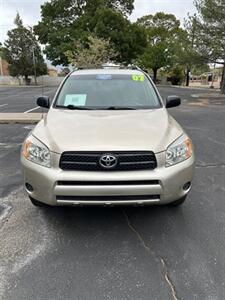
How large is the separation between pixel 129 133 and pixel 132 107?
0.95 m

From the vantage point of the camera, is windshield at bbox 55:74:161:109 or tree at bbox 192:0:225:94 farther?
tree at bbox 192:0:225:94

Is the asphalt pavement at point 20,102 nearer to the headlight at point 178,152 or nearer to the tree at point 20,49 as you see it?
the headlight at point 178,152

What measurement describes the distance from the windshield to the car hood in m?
0.30

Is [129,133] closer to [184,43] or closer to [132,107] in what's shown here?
[132,107]

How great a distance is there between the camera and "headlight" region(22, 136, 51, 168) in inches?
112

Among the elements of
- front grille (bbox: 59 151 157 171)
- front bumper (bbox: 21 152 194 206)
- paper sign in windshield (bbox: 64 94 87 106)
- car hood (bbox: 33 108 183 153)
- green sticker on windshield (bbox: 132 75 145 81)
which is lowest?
front bumper (bbox: 21 152 194 206)

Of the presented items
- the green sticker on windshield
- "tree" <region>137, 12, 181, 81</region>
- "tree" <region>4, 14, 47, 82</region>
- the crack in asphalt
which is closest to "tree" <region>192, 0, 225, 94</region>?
the green sticker on windshield

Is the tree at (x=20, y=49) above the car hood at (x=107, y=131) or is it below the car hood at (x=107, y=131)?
above

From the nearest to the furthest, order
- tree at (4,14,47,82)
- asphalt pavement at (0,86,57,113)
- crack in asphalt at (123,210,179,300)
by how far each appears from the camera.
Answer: crack in asphalt at (123,210,179,300), asphalt pavement at (0,86,57,113), tree at (4,14,47,82)

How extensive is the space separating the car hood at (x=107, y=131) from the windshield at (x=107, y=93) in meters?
0.30

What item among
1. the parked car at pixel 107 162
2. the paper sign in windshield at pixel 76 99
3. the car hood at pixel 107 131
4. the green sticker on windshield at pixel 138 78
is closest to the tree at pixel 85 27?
the green sticker on windshield at pixel 138 78

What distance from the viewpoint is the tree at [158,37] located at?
52.1m

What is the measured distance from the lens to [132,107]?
12.6 feet

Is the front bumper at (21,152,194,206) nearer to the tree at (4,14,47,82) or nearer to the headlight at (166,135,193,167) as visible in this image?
the headlight at (166,135,193,167)
